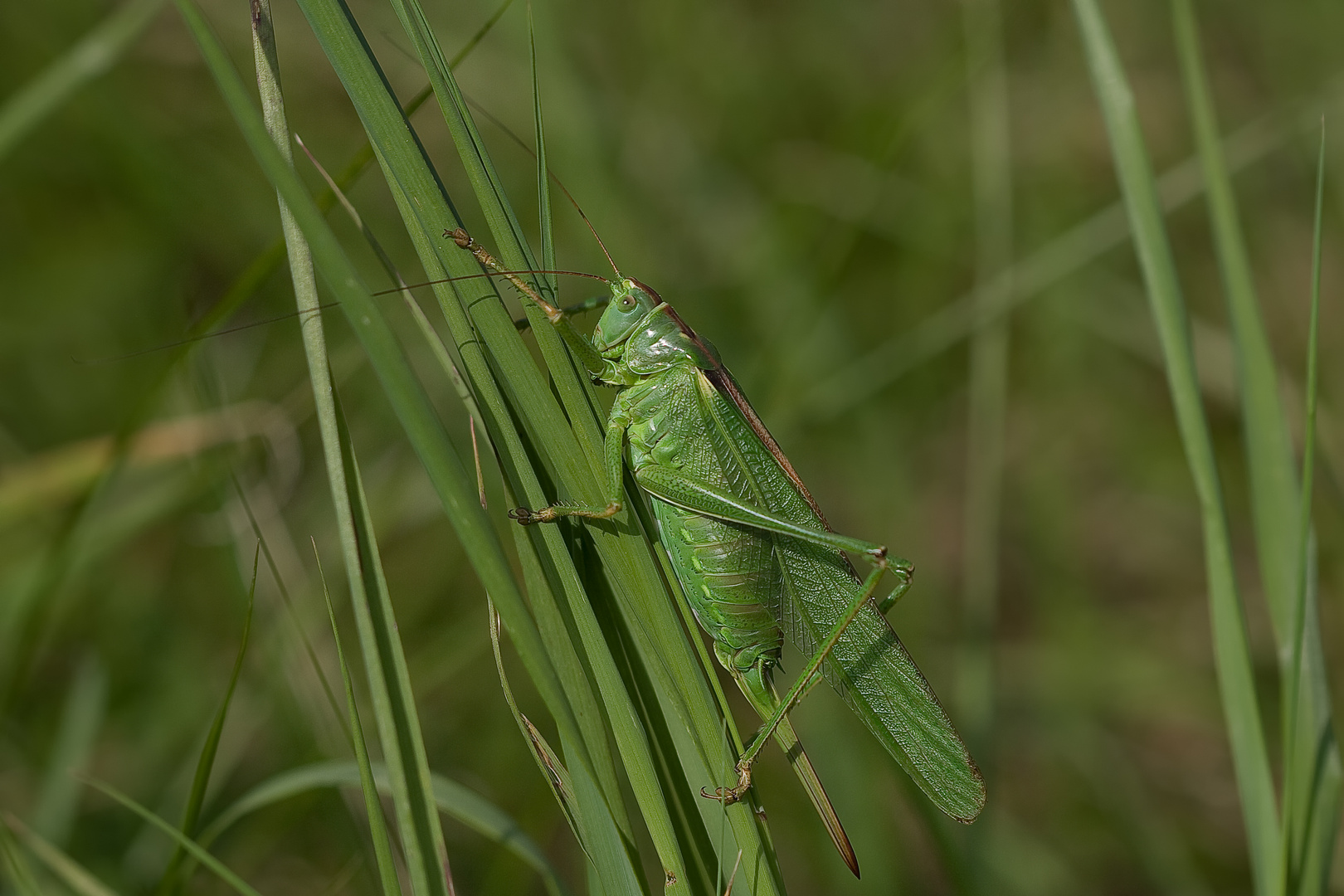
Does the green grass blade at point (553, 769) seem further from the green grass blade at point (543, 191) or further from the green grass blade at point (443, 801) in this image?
the green grass blade at point (543, 191)

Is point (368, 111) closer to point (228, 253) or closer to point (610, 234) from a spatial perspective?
point (610, 234)

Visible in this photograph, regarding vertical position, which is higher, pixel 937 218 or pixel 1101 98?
pixel 937 218

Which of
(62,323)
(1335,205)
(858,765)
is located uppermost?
(1335,205)

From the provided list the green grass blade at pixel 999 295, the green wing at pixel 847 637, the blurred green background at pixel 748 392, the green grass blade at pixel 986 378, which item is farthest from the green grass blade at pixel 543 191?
the green grass blade at pixel 986 378

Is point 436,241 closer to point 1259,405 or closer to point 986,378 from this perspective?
point 1259,405

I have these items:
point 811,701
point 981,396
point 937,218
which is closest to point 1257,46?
point 937,218

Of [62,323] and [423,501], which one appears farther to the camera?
[62,323]

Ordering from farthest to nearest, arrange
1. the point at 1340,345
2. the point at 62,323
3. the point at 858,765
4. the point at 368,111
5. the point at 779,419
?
the point at 1340,345, the point at 62,323, the point at 779,419, the point at 858,765, the point at 368,111
